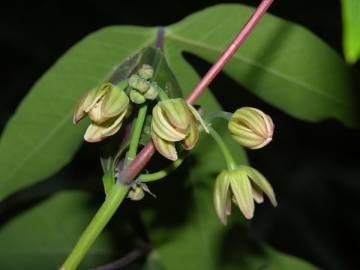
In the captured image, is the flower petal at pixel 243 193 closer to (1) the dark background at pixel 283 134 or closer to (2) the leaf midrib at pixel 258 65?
(2) the leaf midrib at pixel 258 65

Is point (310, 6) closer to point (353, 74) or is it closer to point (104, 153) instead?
point (353, 74)

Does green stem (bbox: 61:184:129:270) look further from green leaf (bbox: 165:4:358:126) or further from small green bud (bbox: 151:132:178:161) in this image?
green leaf (bbox: 165:4:358:126)

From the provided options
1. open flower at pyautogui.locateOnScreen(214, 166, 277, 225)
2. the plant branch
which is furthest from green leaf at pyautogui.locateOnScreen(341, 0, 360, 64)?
the plant branch

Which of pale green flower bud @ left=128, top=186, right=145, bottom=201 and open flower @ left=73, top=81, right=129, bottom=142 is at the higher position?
open flower @ left=73, top=81, right=129, bottom=142

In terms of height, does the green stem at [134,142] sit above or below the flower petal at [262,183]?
above

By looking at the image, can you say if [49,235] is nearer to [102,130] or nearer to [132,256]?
[132,256]

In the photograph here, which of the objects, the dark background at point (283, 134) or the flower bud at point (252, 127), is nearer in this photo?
the flower bud at point (252, 127)

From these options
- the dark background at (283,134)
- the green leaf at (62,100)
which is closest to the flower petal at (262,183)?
the green leaf at (62,100)

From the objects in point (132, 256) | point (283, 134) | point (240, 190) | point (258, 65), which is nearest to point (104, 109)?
point (240, 190)
